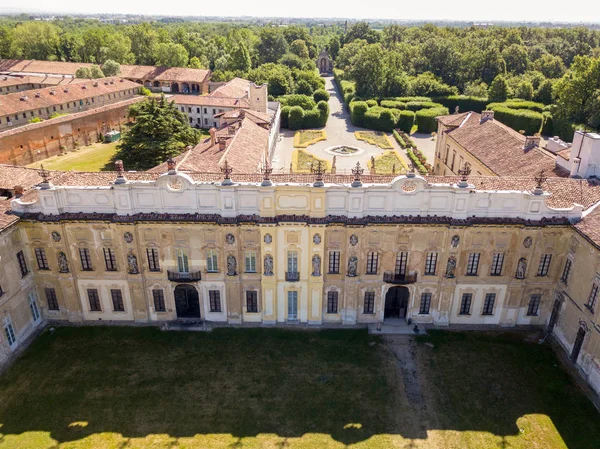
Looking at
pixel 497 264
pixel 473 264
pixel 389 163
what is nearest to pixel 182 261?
pixel 473 264

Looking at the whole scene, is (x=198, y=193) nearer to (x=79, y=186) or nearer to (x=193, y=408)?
(x=79, y=186)

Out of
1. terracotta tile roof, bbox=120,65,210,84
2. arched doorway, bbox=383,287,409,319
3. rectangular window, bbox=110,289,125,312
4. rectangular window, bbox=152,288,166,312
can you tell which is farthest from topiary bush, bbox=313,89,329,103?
rectangular window, bbox=110,289,125,312

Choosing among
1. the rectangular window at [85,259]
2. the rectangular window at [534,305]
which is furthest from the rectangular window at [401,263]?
the rectangular window at [85,259]

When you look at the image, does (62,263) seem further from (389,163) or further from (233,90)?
(233,90)

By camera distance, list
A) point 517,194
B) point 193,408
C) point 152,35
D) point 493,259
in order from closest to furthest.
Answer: point 193,408
point 517,194
point 493,259
point 152,35

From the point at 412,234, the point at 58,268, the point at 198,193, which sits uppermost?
the point at 198,193

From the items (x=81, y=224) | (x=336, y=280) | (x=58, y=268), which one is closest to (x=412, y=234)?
(x=336, y=280)
